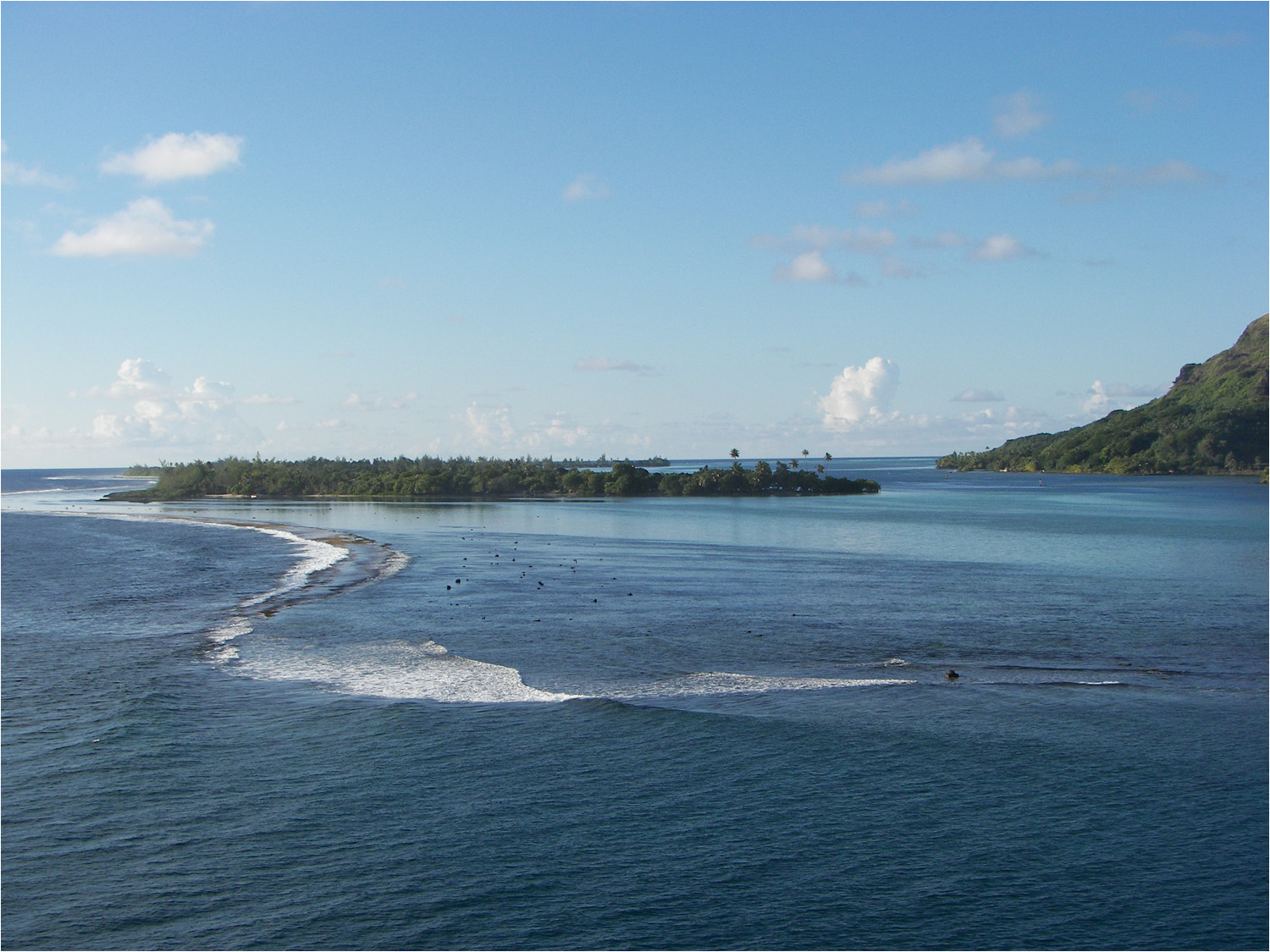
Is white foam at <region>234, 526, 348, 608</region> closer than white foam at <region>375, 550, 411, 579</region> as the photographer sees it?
Yes

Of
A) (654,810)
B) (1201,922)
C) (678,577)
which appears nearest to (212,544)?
(678,577)

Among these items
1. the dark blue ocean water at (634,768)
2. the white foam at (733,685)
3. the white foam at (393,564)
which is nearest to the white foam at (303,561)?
the dark blue ocean water at (634,768)

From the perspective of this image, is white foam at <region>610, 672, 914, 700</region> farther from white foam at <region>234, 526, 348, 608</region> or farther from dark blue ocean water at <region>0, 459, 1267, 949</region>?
white foam at <region>234, 526, 348, 608</region>

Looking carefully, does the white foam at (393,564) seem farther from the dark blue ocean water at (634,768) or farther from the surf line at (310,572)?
the dark blue ocean water at (634,768)

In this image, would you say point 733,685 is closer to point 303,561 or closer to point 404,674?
point 404,674

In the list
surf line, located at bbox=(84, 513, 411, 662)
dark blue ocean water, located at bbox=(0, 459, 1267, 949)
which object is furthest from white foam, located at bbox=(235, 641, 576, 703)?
surf line, located at bbox=(84, 513, 411, 662)

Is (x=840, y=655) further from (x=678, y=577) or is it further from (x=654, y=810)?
(x=678, y=577)
